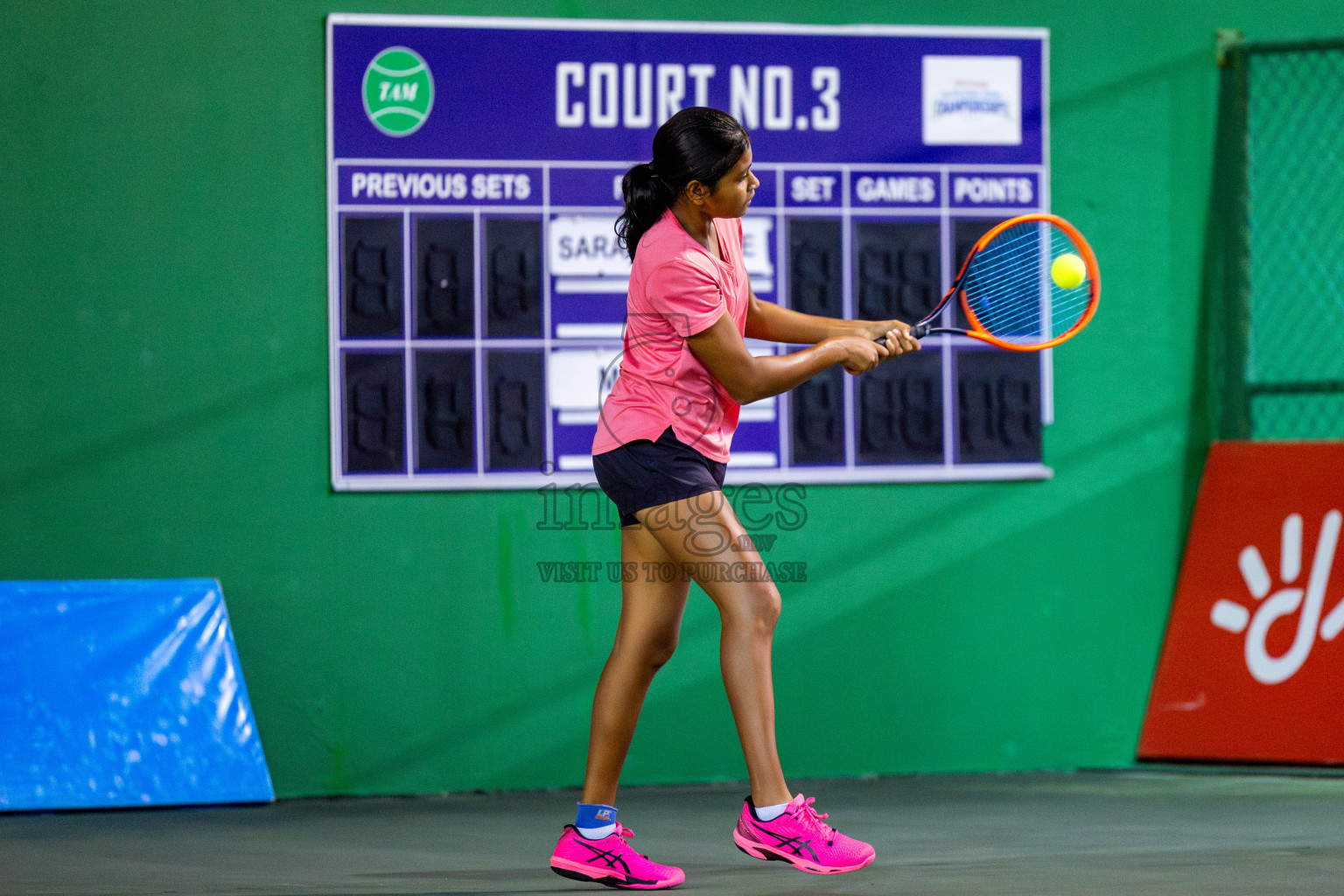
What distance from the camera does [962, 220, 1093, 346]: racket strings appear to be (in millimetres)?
4453

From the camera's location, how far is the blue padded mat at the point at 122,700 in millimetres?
4512

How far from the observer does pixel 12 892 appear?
3393 mm

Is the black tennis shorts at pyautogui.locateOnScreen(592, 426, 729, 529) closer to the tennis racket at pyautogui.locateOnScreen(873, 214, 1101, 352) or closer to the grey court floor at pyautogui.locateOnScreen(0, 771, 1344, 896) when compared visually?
the grey court floor at pyautogui.locateOnScreen(0, 771, 1344, 896)

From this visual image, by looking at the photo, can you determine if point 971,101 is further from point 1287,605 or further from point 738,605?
point 738,605

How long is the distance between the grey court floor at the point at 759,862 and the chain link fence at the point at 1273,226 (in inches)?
57.5

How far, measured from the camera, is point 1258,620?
505 cm

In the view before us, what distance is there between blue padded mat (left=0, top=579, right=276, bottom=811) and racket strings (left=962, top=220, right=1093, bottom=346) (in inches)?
102

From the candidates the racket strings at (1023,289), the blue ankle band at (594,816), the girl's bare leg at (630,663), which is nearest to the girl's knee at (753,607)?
the girl's bare leg at (630,663)

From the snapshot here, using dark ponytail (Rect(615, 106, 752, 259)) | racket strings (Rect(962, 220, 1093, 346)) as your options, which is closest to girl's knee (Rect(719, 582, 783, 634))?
dark ponytail (Rect(615, 106, 752, 259))

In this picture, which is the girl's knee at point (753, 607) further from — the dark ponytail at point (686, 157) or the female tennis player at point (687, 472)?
the dark ponytail at point (686, 157)

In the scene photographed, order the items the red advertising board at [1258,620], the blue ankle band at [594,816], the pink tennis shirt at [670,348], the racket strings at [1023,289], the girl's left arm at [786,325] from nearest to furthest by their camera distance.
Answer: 1. the pink tennis shirt at [670,348]
2. the blue ankle band at [594,816]
3. the girl's left arm at [786,325]
4. the racket strings at [1023,289]
5. the red advertising board at [1258,620]

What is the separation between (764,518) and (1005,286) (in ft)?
3.66

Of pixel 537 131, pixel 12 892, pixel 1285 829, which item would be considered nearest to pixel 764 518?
pixel 537 131

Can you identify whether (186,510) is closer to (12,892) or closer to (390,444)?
(390,444)
